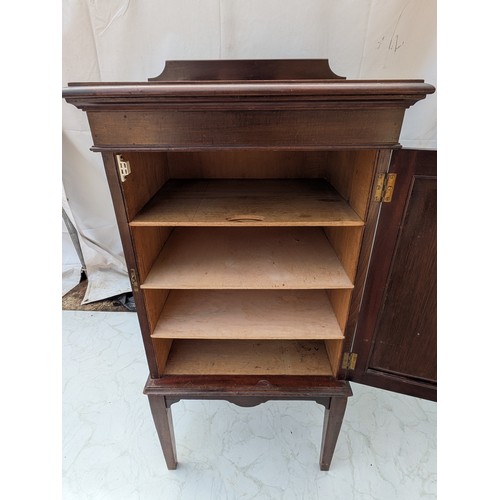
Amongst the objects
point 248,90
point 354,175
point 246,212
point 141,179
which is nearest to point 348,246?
point 354,175

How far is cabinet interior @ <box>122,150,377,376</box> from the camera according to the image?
734mm

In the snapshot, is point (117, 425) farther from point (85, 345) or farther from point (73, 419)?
point (85, 345)

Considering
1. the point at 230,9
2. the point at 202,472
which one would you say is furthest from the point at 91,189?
the point at 202,472

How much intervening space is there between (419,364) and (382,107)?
0.72 meters

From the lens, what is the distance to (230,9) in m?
0.94

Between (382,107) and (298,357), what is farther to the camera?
(298,357)

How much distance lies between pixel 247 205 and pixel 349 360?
21.1 inches

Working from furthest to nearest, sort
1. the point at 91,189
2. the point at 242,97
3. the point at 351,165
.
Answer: the point at 91,189 < the point at 351,165 < the point at 242,97

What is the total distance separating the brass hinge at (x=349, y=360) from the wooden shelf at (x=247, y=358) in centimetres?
6

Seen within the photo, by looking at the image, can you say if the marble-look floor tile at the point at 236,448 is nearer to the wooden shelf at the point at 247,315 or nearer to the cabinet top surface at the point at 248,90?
the wooden shelf at the point at 247,315

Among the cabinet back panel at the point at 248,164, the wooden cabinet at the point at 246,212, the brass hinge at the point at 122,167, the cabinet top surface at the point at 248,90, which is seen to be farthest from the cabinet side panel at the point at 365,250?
the brass hinge at the point at 122,167

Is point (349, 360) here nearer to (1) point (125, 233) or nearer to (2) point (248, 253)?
(2) point (248, 253)

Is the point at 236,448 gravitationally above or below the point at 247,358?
below

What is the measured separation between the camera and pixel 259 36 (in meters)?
0.97
